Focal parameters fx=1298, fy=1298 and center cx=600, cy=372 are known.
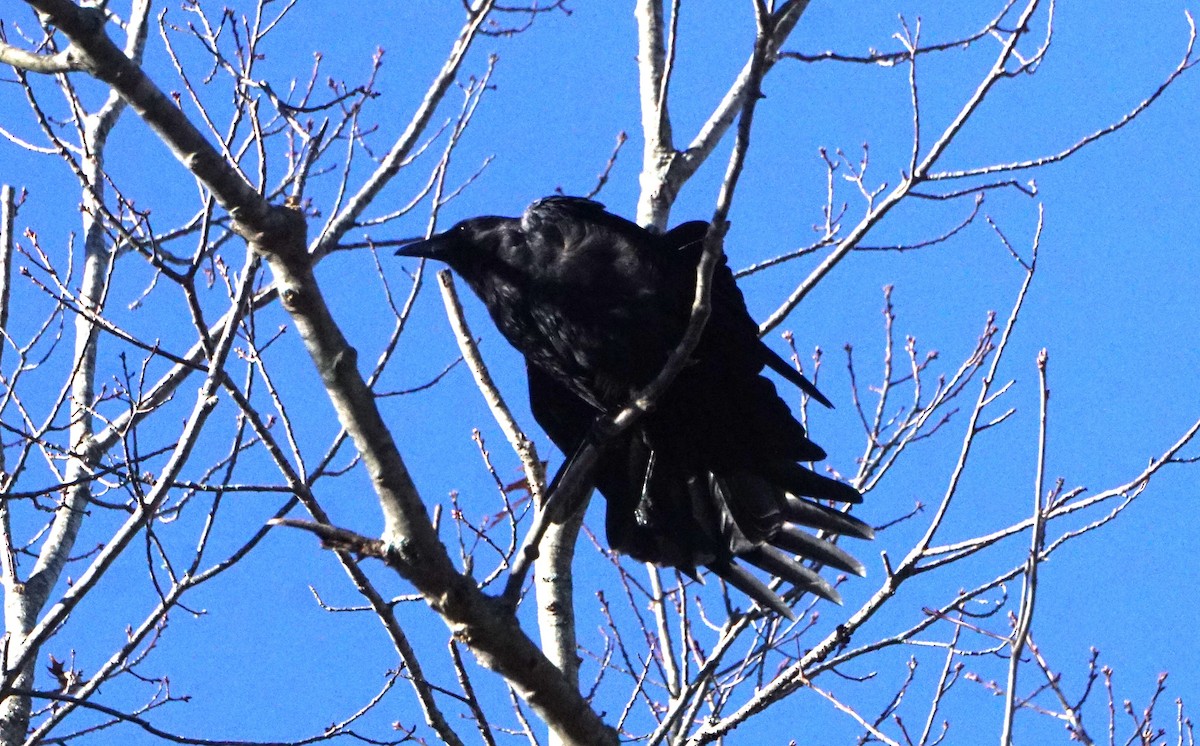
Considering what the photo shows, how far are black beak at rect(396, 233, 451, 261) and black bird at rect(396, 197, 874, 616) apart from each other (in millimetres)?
135

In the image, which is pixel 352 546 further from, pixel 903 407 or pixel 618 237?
pixel 903 407

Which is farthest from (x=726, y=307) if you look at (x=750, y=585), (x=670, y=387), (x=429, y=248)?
(x=429, y=248)

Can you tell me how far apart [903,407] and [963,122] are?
1.69m

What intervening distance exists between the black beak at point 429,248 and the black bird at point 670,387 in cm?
14

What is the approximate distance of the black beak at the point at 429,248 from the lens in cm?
485

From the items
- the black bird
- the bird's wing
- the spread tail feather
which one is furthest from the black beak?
the spread tail feather

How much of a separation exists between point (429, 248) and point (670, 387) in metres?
1.13

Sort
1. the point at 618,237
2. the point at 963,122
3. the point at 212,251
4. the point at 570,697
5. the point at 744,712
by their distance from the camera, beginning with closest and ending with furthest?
the point at 570,697
the point at 744,712
the point at 963,122
the point at 618,237
the point at 212,251

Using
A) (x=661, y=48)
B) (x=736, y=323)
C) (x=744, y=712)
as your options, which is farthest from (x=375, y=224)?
(x=744, y=712)

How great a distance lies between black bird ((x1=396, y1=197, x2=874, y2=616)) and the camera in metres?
4.37

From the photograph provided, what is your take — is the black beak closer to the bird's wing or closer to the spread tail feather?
the bird's wing

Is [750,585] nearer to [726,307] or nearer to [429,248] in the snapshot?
[726,307]

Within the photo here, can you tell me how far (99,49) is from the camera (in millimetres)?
2568

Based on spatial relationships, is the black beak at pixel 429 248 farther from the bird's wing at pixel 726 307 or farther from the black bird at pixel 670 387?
the bird's wing at pixel 726 307
